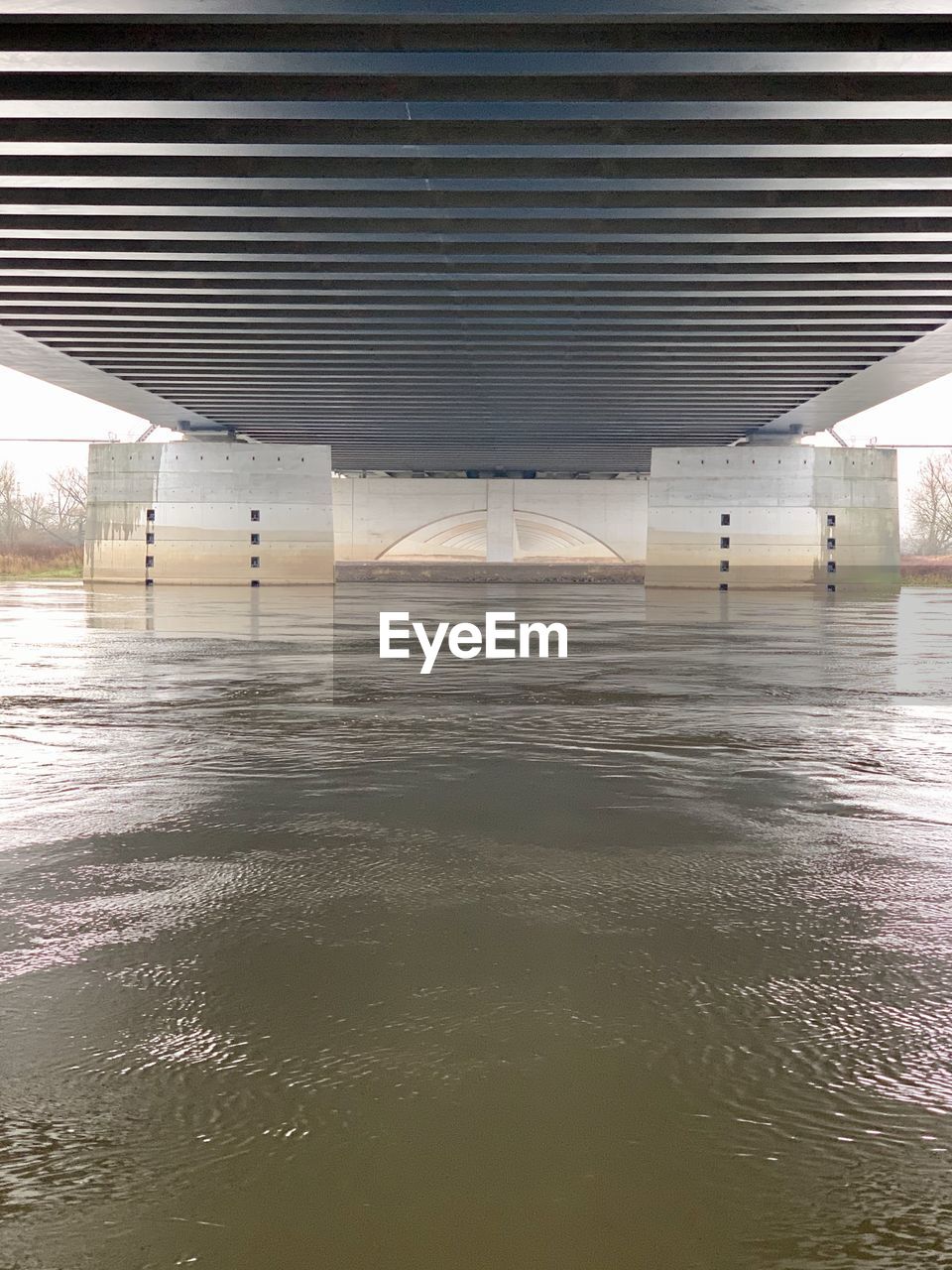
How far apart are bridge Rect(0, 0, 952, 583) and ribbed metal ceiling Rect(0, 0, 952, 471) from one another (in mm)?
39

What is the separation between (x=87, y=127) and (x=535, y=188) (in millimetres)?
5482

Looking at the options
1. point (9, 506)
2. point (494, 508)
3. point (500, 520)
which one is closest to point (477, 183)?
point (500, 520)

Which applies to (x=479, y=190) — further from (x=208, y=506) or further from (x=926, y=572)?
(x=926, y=572)

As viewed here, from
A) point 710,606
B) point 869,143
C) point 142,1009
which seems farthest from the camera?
point 710,606

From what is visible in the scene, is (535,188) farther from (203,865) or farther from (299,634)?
(203,865)

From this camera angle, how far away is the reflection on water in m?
2.13

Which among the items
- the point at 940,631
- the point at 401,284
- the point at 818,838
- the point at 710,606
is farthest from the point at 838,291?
the point at 818,838

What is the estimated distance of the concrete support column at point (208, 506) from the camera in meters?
39.9

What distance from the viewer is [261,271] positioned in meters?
20.4

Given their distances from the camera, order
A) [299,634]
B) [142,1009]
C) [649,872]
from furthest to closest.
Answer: [299,634]
[649,872]
[142,1009]

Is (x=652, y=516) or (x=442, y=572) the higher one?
(x=652, y=516)

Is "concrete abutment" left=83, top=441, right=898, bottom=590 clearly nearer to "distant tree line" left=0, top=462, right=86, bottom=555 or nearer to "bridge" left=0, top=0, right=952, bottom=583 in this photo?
"bridge" left=0, top=0, right=952, bottom=583

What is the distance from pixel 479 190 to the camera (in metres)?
16.4

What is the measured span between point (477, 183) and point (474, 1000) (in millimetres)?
14346
